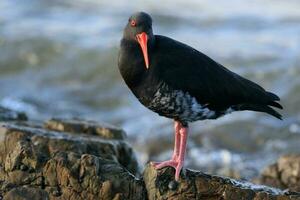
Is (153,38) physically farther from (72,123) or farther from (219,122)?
(219,122)

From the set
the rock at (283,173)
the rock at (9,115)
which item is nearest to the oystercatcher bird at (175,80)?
the rock at (283,173)

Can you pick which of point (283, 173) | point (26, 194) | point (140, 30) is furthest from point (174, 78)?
point (283, 173)

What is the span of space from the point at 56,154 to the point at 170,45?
1.41 metres

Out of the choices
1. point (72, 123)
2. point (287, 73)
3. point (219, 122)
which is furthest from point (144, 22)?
point (287, 73)

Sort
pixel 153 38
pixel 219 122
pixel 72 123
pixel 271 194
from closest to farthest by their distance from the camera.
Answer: pixel 271 194 → pixel 153 38 → pixel 72 123 → pixel 219 122

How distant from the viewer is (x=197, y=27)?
21.6 meters

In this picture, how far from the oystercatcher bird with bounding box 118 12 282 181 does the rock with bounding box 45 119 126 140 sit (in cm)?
173

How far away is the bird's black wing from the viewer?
6.57 metres

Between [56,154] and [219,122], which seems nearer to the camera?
[56,154]

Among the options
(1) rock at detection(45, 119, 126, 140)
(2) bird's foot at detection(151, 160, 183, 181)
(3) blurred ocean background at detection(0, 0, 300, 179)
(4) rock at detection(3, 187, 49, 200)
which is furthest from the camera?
(3) blurred ocean background at detection(0, 0, 300, 179)

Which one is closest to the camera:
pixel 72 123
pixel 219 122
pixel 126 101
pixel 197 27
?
pixel 72 123

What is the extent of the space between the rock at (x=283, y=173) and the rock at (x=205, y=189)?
2.35 m

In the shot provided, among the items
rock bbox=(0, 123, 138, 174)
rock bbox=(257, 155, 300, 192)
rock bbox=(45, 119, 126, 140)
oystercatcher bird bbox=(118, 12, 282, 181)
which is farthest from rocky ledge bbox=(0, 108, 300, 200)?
rock bbox=(257, 155, 300, 192)

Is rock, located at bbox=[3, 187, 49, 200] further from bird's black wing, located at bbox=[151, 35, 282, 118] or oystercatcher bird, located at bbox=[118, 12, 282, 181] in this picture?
bird's black wing, located at bbox=[151, 35, 282, 118]
